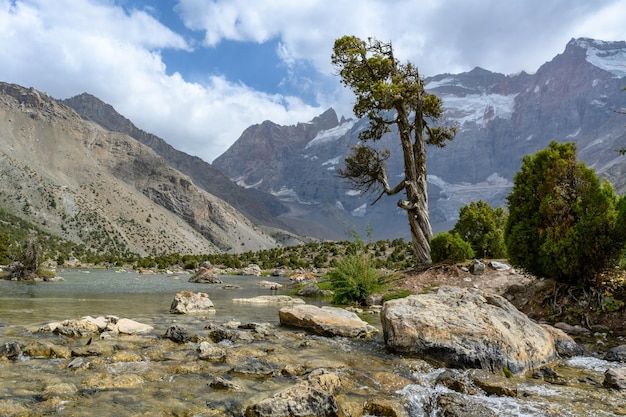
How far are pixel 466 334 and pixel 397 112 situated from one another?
76.8ft

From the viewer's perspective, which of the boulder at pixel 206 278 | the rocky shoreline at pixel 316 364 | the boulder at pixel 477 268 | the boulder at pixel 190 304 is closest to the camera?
the rocky shoreline at pixel 316 364

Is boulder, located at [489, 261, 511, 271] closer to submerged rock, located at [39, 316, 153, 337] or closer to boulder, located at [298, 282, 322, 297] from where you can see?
boulder, located at [298, 282, 322, 297]

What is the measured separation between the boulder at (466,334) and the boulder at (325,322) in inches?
72.5

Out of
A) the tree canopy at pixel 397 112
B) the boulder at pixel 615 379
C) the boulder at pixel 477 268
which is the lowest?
the boulder at pixel 615 379

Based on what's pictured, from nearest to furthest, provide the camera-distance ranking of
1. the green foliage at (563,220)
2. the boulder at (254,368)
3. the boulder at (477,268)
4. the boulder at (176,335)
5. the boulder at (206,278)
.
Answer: the boulder at (254,368)
the boulder at (176,335)
the green foliage at (563,220)
the boulder at (477,268)
the boulder at (206,278)

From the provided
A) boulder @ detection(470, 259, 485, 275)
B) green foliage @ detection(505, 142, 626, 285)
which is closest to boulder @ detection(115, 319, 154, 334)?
green foliage @ detection(505, 142, 626, 285)

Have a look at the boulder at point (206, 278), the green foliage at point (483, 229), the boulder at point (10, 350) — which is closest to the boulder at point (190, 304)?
the boulder at point (10, 350)

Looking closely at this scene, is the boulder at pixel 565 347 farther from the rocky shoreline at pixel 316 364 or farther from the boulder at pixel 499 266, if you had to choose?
the boulder at pixel 499 266

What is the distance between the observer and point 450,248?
2656 cm

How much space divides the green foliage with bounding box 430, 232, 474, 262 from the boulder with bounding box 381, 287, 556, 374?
50.4 feet

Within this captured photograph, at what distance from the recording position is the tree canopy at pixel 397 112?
Answer: 29.1m

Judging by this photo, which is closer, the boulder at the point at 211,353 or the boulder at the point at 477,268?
the boulder at the point at 211,353

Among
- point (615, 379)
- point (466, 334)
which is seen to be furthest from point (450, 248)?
point (615, 379)

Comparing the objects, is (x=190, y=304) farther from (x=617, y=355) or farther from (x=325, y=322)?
(x=617, y=355)
